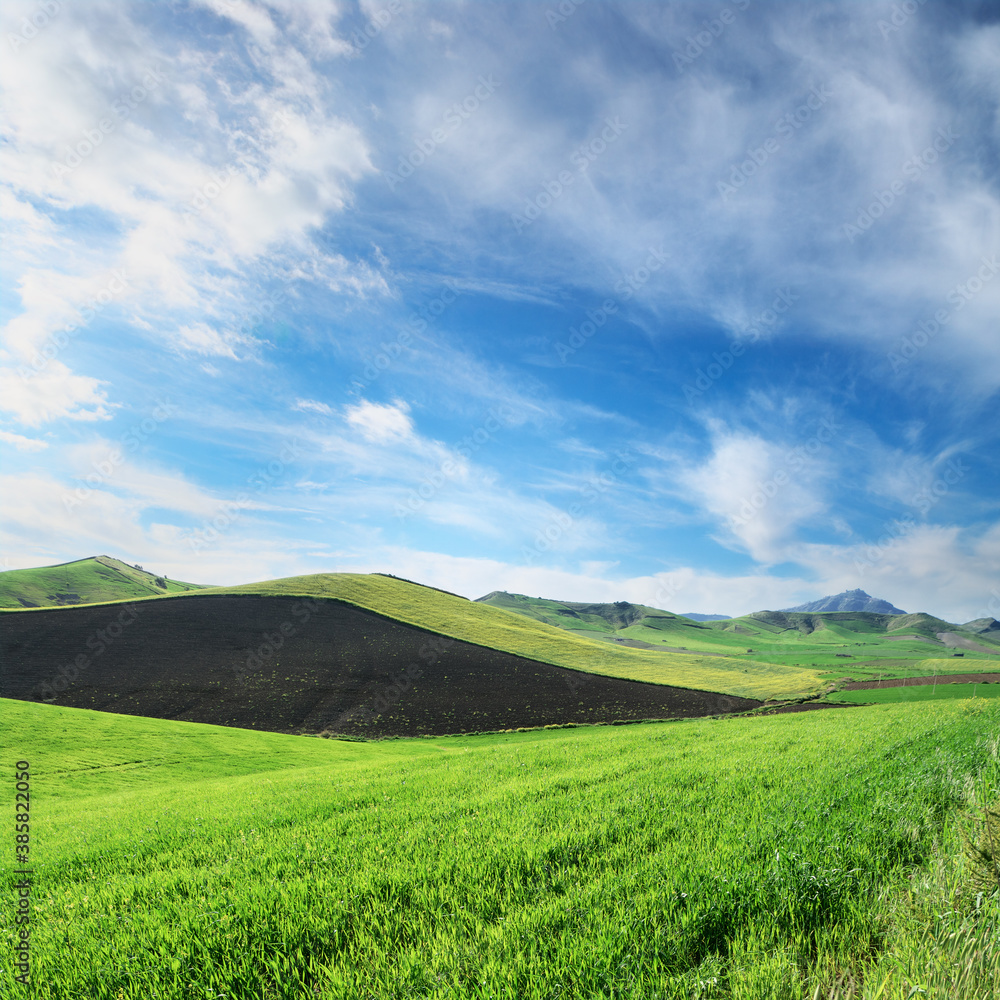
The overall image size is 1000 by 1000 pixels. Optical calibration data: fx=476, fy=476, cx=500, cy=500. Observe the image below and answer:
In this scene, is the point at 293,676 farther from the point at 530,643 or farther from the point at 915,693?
the point at 915,693

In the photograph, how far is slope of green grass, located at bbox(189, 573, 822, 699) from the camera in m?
80.2

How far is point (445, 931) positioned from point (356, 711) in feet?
175

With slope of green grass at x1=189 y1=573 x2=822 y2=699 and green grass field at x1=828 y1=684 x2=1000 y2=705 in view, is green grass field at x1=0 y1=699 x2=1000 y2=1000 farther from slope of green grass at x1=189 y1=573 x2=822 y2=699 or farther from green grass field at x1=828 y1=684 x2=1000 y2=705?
slope of green grass at x1=189 y1=573 x2=822 y2=699

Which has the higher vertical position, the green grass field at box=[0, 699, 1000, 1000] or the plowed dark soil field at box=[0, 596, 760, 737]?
the green grass field at box=[0, 699, 1000, 1000]

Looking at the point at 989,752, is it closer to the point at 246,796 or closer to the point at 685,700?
the point at 246,796

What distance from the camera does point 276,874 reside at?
20.2 ft

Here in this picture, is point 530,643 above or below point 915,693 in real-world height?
above

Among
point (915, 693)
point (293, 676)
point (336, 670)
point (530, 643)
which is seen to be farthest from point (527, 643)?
point (915, 693)

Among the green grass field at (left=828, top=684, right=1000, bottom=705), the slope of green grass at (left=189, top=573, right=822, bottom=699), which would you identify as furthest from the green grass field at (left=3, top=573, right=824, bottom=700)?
the green grass field at (left=828, top=684, right=1000, bottom=705)

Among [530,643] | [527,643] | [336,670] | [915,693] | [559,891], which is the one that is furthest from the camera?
[530,643]

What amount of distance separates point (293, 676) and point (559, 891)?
66.0m

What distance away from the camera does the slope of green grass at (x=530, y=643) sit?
80250mm

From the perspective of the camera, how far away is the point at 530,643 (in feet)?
318

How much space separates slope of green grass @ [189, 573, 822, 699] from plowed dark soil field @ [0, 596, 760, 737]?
7.47 metres
